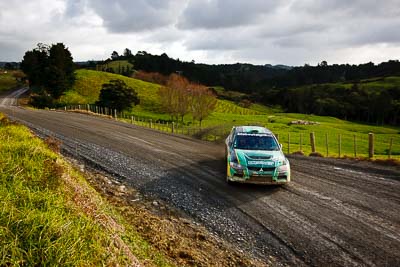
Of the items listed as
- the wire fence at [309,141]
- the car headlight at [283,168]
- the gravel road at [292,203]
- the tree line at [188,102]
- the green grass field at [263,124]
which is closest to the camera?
the gravel road at [292,203]

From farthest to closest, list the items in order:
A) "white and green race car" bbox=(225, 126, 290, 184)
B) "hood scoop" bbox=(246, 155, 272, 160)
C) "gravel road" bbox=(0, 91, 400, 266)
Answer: "hood scoop" bbox=(246, 155, 272, 160)
"white and green race car" bbox=(225, 126, 290, 184)
"gravel road" bbox=(0, 91, 400, 266)

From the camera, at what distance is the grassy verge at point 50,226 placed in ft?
11.4

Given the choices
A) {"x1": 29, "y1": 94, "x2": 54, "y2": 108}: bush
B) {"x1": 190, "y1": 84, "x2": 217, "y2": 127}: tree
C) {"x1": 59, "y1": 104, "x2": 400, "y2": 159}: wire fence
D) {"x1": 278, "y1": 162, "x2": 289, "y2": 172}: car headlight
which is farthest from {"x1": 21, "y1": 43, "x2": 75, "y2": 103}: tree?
{"x1": 278, "y1": 162, "x2": 289, "y2": 172}: car headlight

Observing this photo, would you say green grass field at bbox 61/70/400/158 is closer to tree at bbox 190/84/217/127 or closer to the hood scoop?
tree at bbox 190/84/217/127

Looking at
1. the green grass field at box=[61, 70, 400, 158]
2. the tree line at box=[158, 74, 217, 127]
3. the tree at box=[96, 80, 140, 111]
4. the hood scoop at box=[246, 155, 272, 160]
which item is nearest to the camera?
the hood scoop at box=[246, 155, 272, 160]

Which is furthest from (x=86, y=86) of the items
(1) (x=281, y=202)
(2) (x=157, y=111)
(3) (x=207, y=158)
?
(1) (x=281, y=202)

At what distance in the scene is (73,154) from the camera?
14.0 m

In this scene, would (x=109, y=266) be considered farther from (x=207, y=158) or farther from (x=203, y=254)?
(x=207, y=158)

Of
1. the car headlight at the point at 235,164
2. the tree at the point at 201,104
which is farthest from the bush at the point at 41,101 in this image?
the car headlight at the point at 235,164

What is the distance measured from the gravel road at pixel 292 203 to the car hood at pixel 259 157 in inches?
33.8

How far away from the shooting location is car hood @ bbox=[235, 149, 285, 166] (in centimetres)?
1082

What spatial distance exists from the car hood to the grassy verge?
5.50 m

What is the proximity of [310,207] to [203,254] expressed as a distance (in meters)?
4.01

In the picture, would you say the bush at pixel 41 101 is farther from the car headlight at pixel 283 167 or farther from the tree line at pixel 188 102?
the car headlight at pixel 283 167
